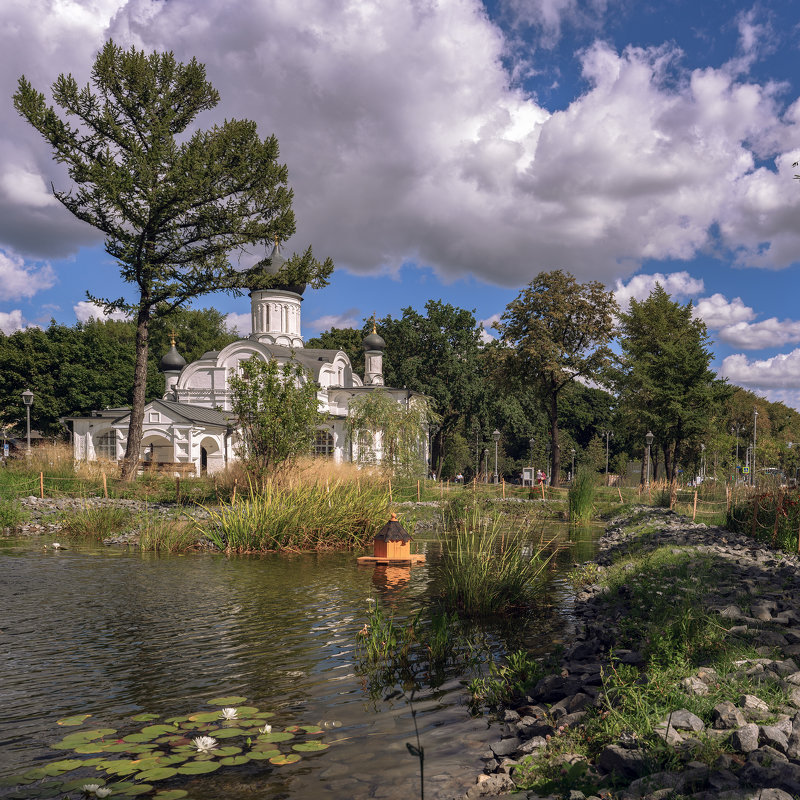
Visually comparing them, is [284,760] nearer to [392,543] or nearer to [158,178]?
[392,543]

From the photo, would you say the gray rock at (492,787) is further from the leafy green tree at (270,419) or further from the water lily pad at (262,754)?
the leafy green tree at (270,419)

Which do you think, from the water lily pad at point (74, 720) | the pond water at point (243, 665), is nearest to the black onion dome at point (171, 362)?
the pond water at point (243, 665)

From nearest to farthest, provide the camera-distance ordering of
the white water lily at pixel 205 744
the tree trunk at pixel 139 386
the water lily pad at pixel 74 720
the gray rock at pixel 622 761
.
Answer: the gray rock at pixel 622 761, the white water lily at pixel 205 744, the water lily pad at pixel 74 720, the tree trunk at pixel 139 386

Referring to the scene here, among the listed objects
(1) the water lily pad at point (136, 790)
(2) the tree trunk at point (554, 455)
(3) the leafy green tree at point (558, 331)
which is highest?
(3) the leafy green tree at point (558, 331)

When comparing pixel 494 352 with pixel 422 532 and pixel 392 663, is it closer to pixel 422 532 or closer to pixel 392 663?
pixel 422 532

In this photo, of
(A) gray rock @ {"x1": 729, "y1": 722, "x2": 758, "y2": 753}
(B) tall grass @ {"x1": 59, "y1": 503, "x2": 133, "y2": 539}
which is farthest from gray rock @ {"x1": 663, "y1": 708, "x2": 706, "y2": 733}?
(B) tall grass @ {"x1": 59, "y1": 503, "x2": 133, "y2": 539}

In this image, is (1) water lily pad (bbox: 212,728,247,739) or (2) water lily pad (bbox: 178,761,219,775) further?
(1) water lily pad (bbox: 212,728,247,739)

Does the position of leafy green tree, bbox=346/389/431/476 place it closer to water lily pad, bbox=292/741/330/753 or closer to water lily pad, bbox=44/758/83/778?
water lily pad, bbox=292/741/330/753

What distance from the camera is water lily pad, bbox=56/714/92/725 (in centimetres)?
484

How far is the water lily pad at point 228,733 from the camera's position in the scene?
181 inches

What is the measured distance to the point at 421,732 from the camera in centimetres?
477

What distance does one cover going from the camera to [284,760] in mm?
4238

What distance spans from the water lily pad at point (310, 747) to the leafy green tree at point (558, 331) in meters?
32.4

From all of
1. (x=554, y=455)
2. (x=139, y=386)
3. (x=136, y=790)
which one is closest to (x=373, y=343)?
(x=554, y=455)
